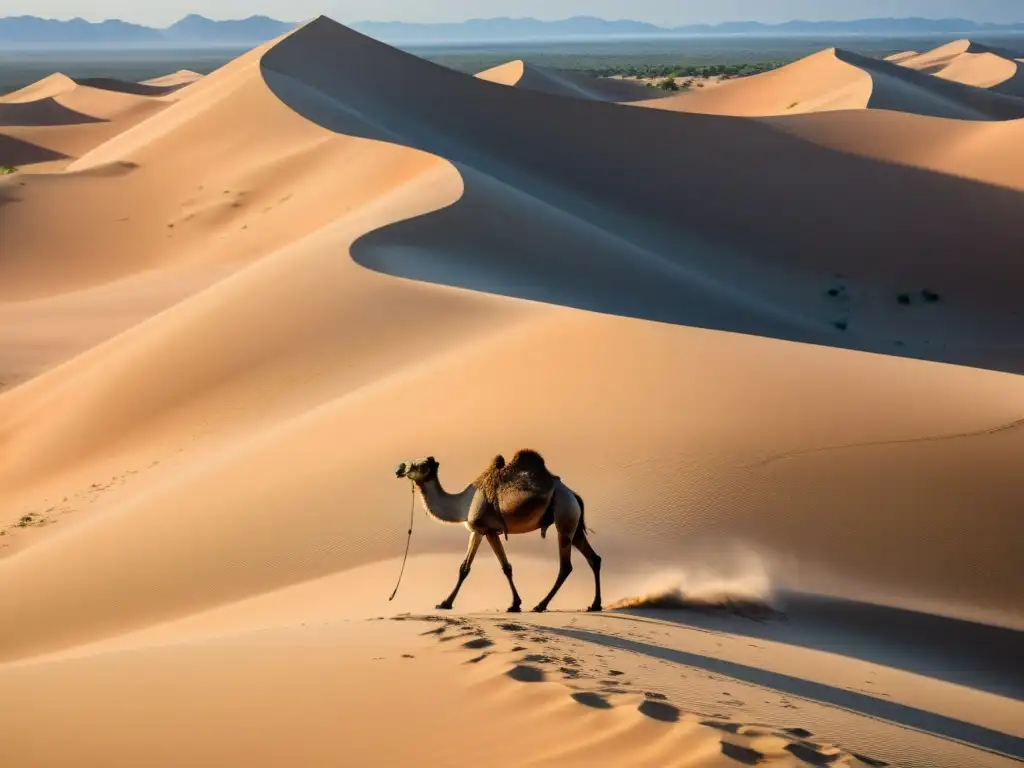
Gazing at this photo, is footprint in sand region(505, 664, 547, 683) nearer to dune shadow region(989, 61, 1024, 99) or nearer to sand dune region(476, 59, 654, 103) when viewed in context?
sand dune region(476, 59, 654, 103)

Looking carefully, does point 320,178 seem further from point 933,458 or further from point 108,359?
point 933,458

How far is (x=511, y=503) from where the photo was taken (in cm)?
705

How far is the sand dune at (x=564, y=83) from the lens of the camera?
64.1 m

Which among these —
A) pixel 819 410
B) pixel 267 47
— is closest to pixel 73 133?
pixel 267 47

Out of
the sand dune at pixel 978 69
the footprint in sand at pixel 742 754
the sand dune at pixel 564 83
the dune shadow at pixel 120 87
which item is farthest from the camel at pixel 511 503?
the dune shadow at pixel 120 87

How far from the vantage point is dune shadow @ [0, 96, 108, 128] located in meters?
62.1

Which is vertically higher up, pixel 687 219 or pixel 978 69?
pixel 978 69

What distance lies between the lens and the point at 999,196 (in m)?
31.0

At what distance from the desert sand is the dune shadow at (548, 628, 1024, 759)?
0.04 metres

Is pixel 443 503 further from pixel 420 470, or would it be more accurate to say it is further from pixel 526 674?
pixel 526 674

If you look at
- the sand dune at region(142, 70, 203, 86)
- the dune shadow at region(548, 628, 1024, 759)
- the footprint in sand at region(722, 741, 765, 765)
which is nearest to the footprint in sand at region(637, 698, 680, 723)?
the footprint in sand at region(722, 741, 765, 765)

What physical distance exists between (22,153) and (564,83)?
29.2 metres

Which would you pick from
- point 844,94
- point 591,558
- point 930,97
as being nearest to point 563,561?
point 591,558

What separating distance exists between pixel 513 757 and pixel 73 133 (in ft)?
193
